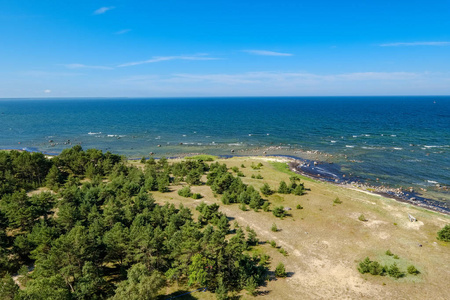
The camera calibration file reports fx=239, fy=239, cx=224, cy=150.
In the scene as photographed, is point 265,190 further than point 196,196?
Yes

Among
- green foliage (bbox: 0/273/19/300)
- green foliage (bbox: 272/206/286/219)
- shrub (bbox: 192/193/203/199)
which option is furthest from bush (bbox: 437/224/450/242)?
green foliage (bbox: 0/273/19/300)

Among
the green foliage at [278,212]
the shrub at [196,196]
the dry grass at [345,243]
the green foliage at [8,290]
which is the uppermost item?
the green foliage at [8,290]

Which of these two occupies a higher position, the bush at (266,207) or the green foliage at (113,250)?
the green foliage at (113,250)

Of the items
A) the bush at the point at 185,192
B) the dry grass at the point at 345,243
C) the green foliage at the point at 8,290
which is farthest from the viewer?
the bush at the point at 185,192

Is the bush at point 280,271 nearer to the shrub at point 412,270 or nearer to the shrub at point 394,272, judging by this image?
the shrub at point 394,272

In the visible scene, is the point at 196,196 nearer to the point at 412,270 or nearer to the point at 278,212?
the point at 278,212

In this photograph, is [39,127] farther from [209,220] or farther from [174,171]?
[209,220]

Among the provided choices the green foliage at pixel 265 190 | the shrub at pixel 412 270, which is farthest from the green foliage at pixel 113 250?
the shrub at pixel 412 270

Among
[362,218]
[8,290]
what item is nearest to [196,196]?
[362,218]

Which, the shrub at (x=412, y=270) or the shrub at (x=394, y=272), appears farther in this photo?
the shrub at (x=412, y=270)
